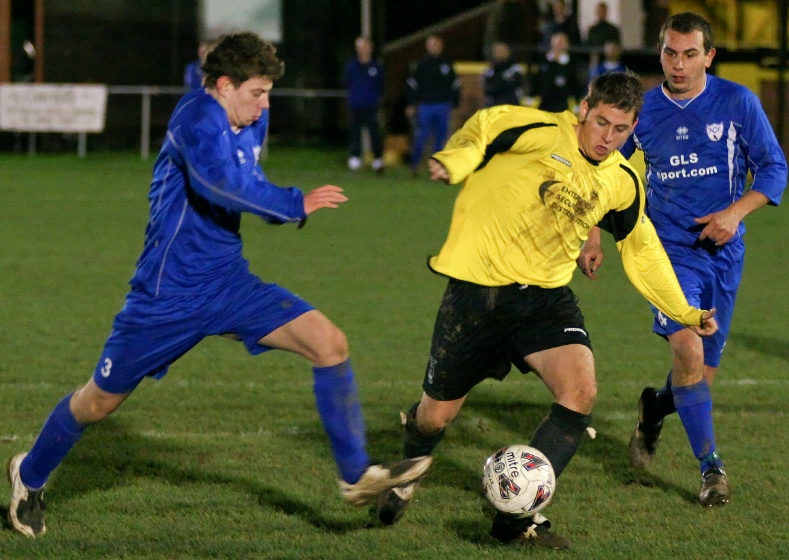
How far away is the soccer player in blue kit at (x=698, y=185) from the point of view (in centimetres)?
575

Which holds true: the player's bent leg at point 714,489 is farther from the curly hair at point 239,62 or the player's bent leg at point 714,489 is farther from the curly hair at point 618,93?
the curly hair at point 239,62

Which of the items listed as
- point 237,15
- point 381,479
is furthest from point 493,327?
point 237,15

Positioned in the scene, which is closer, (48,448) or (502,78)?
(48,448)

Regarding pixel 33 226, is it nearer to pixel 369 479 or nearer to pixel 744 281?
pixel 744 281

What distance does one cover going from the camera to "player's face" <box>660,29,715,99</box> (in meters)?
5.75

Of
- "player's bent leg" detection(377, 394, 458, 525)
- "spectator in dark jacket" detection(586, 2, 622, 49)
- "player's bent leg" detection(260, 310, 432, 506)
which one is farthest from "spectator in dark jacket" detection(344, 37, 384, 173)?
"player's bent leg" detection(260, 310, 432, 506)

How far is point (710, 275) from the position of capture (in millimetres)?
5871

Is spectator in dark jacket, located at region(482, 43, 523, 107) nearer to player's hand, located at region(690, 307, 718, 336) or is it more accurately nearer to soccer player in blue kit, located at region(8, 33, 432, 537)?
player's hand, located at region(690, 307, 718, 336)

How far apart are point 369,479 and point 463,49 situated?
2505cm

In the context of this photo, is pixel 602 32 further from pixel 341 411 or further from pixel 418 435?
pixel 341 411

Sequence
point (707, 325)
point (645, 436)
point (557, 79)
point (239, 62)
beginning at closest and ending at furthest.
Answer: point (239, 62)
point (707, 325)
point (645, 436)
point (557, 79)

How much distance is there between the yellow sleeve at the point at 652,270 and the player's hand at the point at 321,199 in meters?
1.30

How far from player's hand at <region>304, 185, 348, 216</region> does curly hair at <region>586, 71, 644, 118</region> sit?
3.39ft

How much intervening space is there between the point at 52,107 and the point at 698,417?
19901 millimetres
